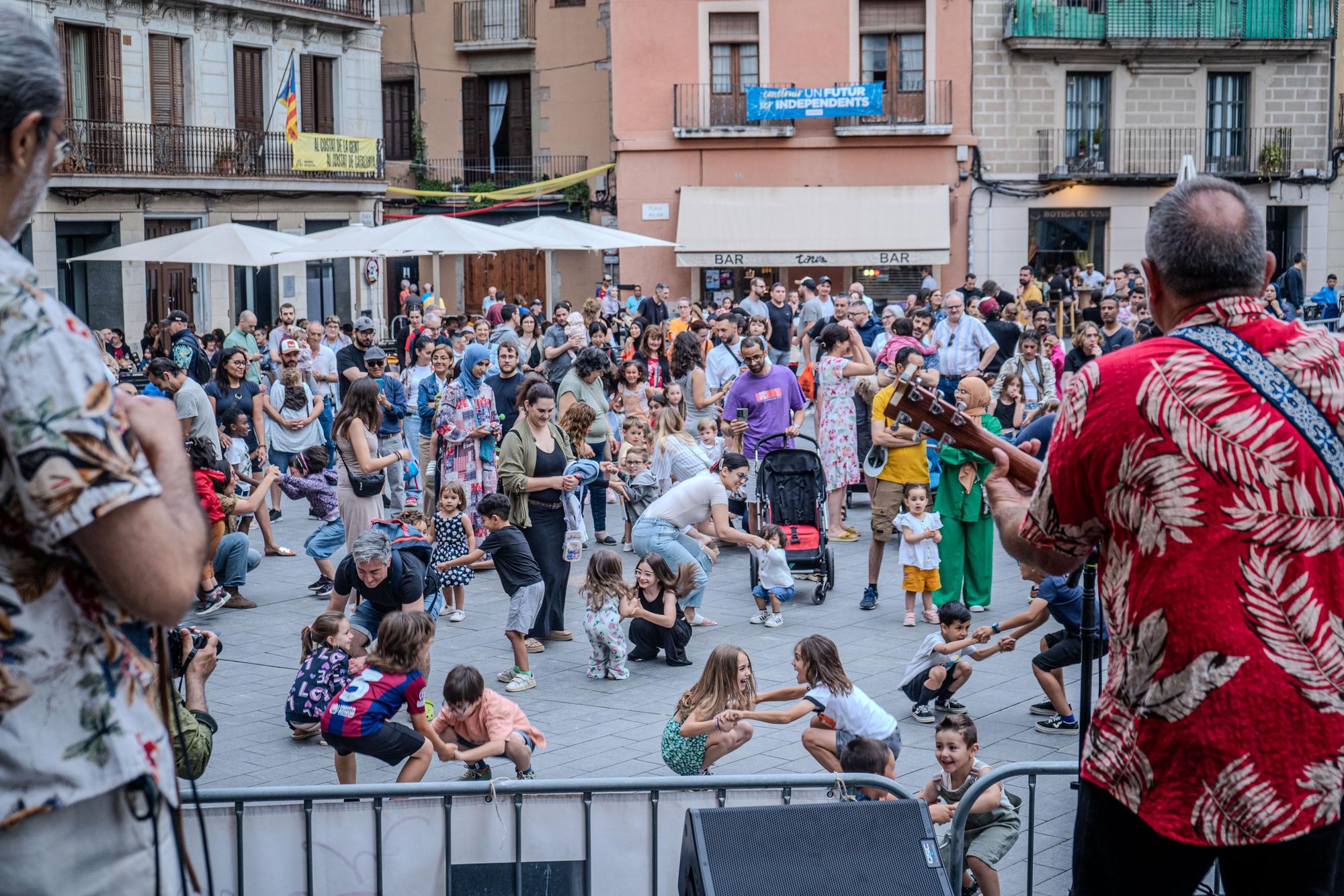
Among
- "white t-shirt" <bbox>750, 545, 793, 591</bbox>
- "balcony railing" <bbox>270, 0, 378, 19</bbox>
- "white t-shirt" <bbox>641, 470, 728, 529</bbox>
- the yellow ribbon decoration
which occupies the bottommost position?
"white t-shirt" <bbox>750, 545, 793, 591</bbox>

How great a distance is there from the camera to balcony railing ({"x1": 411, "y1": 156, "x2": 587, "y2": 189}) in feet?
126

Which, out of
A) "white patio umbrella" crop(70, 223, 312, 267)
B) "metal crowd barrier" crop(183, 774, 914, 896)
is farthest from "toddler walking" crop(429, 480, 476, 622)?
"white patio umbrella" crop(70, 223, 312, 267)

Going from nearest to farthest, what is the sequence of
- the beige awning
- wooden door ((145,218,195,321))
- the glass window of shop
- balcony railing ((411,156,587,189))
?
wooden door ((145,218,195,321)) < the beige awning < the glass window of shop < balcony railing ((411,156,587,189))

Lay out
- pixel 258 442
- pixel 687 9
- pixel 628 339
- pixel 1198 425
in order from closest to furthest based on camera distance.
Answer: pixel 1198 425
pixel 258 442
pixel 628 339
pixel 687 9

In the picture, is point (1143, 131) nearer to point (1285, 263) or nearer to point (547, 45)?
point (1285, 263)

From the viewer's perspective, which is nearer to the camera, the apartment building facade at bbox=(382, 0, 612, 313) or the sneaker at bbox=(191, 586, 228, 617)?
the sneaker at bbox=(191, 586, 228, 617)

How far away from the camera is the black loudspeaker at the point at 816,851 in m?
3.68

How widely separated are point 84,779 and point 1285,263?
119ft

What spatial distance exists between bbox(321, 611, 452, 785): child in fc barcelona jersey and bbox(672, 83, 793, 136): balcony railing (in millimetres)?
27562

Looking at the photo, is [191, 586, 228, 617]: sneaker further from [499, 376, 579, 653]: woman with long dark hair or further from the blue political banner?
the blue political banner

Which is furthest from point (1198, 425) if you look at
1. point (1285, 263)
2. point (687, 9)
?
point (1285, 263)

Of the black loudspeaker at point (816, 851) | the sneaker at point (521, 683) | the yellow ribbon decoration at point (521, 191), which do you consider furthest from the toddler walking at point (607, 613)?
the yellow ribbon decoration at point (521, 191)

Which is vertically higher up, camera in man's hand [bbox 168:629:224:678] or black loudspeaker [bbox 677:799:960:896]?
black loudspeaker [bbox 677:799:960:896]

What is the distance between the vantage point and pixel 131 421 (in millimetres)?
1833
